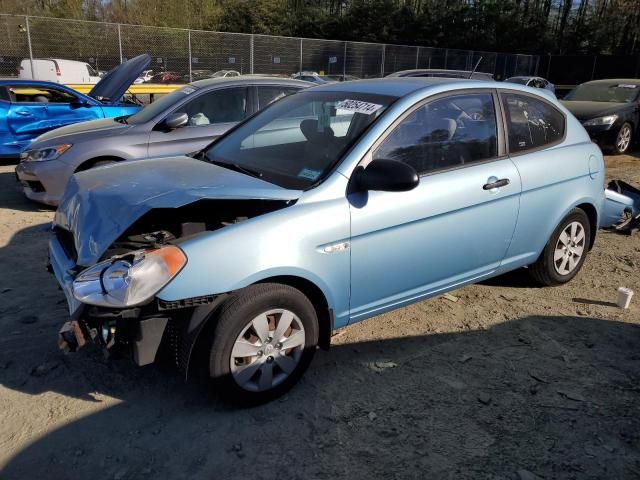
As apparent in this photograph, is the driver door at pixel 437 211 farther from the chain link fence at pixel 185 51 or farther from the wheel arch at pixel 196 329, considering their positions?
the chain link fence at pixel 185 51

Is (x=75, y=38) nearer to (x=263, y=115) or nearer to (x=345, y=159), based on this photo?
(x=263, y=115)

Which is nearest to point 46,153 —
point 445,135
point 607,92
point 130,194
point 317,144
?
point 130,194

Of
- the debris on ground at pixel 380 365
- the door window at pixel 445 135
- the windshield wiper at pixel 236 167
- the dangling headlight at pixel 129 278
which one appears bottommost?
the debris on ground at pixel 380 365

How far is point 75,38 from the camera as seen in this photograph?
19703mm

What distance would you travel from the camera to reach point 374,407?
9.80ft

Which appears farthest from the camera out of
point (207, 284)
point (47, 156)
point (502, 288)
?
point (47, 156)

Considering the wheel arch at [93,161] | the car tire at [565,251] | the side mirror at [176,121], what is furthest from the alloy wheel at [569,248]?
the wheel arch at [93,161]

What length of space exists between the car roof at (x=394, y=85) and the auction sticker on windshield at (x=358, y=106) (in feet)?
0.47

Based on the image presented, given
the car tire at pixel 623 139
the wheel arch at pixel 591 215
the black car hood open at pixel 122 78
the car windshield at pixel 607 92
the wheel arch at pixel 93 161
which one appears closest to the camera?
the wheel arch at pixel 591 215

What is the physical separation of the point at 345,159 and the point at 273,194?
1.64 feet

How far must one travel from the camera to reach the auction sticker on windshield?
3.39m

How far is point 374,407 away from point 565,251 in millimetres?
2450

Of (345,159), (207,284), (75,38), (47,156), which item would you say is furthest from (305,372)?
(75,38)

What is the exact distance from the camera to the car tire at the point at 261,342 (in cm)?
269
